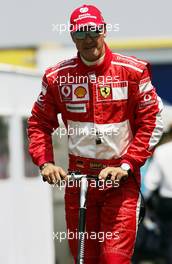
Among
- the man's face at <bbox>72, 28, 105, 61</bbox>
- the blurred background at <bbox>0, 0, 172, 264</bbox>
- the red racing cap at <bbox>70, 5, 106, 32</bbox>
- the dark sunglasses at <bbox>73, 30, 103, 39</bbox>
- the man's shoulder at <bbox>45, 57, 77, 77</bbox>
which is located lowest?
the blurred background at <bbox>0, 0, 172, 264</bbox>

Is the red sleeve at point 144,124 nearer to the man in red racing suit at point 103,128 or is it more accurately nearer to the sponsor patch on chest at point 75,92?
the man in red racing suit at point 103,128

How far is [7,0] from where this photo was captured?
1805 cm

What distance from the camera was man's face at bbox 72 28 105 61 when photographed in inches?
260

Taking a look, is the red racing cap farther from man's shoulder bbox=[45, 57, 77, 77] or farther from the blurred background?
the blurred background

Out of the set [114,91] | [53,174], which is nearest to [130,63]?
[114,91]

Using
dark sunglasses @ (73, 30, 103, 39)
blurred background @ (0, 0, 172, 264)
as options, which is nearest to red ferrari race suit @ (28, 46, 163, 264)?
dark sunglasses @ (73, 30, 103, 39)

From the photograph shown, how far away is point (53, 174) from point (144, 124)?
0.61 meters

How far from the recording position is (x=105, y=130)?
6.80 meters

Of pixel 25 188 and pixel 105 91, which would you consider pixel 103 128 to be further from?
pixel 25 188

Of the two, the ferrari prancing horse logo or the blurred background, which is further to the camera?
the blurred background

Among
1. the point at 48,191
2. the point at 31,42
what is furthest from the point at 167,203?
the point at 31,42

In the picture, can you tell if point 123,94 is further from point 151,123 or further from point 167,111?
point 167,111

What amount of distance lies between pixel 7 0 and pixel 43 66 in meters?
3.72

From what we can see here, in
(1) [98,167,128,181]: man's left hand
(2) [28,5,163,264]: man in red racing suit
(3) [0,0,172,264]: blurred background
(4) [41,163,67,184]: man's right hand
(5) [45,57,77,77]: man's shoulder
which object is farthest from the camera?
(3) [0,0,172,264]: blurred background
